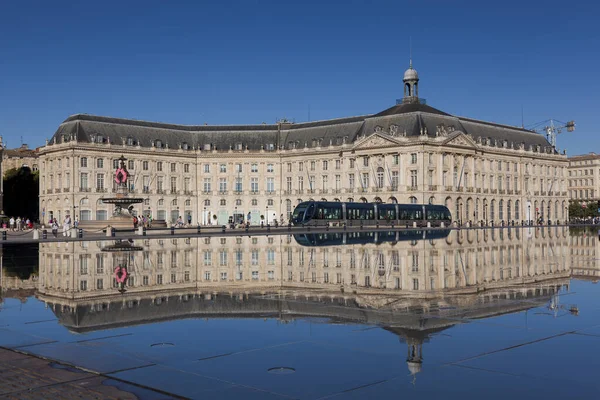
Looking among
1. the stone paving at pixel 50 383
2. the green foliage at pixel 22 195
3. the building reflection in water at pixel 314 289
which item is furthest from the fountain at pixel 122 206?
the green foliage at pixel 22 195

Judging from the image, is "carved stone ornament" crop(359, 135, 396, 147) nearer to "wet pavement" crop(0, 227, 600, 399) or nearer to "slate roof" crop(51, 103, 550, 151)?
"slate roof" crop(51, 103, 550, 151)

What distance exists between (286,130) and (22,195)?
59.0m

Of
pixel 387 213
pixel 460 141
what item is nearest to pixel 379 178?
pixel 460 141

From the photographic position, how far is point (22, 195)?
15150 centimetres

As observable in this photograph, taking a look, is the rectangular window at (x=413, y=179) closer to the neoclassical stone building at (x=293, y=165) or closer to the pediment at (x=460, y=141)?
the neoclassical stone building at (x=293, y=165)

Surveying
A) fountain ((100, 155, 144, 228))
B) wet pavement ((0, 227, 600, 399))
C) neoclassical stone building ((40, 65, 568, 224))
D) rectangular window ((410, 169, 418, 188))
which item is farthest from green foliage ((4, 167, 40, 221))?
wet pavement ((0, 227, 600, 399))

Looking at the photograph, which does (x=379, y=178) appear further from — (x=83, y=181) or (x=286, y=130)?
(x=83, y=181)

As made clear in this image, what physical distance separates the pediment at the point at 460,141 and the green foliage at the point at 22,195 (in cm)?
8698

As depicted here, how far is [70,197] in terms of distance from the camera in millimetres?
122812

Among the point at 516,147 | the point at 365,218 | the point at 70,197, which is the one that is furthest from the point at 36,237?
the point at 516,147

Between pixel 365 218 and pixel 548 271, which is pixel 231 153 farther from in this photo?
pixel 548 271

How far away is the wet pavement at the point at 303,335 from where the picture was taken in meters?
9.31

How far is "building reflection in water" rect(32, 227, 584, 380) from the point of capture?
576 inches

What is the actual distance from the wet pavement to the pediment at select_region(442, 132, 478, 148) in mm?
100859
